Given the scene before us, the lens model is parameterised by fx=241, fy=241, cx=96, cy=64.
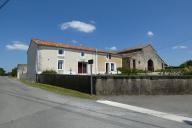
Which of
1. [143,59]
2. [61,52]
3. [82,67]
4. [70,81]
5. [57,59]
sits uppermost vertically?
[61,52]

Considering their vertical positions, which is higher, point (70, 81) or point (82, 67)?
point (82, 67)

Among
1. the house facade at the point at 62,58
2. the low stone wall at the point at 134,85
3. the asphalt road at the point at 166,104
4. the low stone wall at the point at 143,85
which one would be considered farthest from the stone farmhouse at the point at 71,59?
the asphalt road at the point at 166,104

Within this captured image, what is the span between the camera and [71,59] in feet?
128

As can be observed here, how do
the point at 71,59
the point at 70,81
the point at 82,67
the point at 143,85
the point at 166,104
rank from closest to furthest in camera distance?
the point at 166,104, the point at 143,85, the point at 70,81, the point at 71,59, the point at 82,67

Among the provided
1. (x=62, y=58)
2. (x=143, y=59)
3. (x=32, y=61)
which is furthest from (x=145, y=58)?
(x=32, y=61)

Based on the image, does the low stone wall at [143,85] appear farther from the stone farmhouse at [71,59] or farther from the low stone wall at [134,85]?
the stone farmhouse at [71,59]

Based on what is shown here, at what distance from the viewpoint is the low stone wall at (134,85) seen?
63.0ft

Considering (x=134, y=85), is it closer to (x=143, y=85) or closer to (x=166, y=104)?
(x=143, y=85)

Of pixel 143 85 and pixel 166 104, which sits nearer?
pixel 166 104

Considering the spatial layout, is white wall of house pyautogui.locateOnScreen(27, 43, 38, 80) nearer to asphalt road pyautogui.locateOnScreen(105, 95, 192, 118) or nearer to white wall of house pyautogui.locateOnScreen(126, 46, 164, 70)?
white wall of house pyautogui.locateOnScreen(126, 46, 164, 70)

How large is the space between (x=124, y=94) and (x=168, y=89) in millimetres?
4504

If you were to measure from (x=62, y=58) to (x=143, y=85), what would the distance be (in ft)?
65.6

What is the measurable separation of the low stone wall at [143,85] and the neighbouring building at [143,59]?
25.5m

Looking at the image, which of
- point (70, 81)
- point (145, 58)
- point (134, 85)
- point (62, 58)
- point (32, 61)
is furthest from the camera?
point (145, 58)
